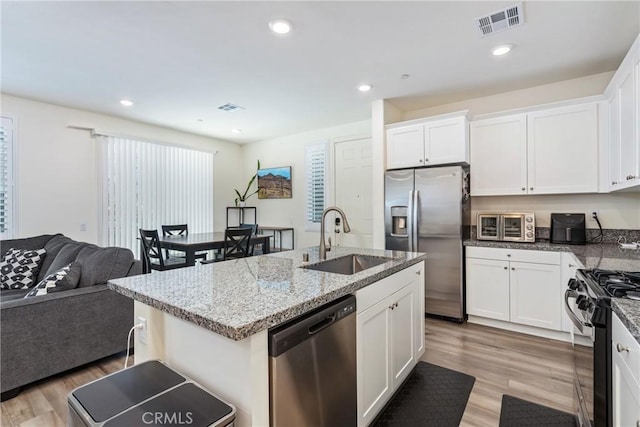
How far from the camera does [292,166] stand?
5.93 meters

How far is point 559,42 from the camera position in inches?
100

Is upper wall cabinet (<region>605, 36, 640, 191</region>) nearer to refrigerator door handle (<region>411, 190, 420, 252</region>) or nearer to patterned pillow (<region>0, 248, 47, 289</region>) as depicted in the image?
refrigerator door handle (<region>411, 190, 420, 252</region>)

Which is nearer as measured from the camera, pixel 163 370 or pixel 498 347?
pixel 163 370

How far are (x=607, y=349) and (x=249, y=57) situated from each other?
3.11m

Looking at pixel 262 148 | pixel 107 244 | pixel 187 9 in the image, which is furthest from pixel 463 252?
pixel 107 244

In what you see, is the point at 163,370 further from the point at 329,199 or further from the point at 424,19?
the point at 329,199

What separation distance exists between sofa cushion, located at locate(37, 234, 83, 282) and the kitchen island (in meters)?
2.11

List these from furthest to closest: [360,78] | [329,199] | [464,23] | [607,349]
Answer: [329,199] < [360,78] < [464,23] < [607,349]

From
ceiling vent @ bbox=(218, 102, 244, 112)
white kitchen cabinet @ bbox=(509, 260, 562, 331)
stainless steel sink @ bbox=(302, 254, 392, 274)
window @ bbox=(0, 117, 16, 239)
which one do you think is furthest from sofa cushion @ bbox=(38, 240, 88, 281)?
white kitchen cabinet @ bbox=(509, 260, 562, 331)

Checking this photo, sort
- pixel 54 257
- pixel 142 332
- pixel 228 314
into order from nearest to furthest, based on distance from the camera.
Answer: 1. pixel 228 314
2. pixel 142 332
3. pixel 54 257

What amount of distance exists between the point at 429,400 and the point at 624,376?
1223 mm

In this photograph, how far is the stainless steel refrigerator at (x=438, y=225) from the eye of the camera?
337cm

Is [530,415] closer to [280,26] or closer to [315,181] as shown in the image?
[280,26]

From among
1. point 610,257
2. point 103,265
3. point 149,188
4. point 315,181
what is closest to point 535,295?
point 610,257
